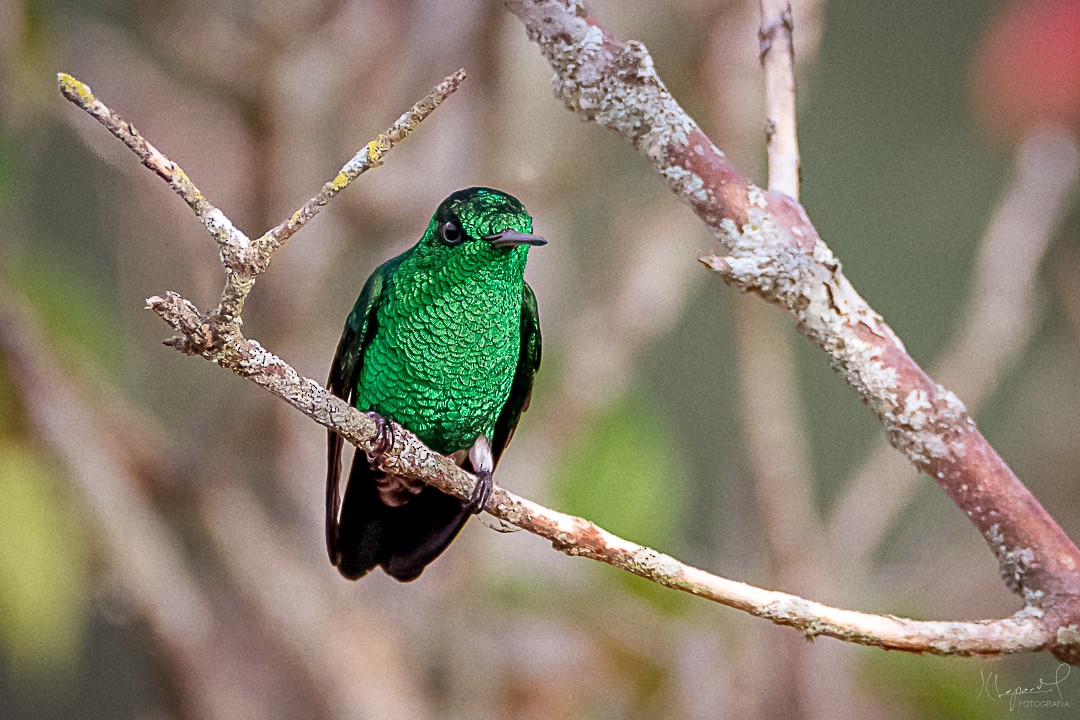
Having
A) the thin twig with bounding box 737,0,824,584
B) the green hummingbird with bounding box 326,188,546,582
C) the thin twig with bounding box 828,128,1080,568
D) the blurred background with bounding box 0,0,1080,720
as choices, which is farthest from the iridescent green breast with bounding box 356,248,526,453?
the thin twig with bounding box 828,128,1080,568

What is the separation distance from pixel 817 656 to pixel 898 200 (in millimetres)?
1261

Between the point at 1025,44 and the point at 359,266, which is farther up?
the point at 1025,44

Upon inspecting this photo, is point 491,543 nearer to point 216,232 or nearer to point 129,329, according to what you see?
point 129,329

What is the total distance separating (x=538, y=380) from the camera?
205cm

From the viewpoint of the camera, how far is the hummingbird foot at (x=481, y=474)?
85cm

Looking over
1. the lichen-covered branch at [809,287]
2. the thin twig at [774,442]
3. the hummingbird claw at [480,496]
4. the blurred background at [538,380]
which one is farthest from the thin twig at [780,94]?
the thin twig at [774,442]

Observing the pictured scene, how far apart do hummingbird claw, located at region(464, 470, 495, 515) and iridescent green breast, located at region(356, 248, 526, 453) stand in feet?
0.43

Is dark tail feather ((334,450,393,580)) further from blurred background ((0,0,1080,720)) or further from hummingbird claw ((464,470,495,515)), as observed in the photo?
blurred background ((0,0,1080,720))

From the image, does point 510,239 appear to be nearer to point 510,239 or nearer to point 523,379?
point 510,239

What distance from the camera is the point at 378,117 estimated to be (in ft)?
6.39

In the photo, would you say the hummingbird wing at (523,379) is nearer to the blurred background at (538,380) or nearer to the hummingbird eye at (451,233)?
the hummingbird eye at (451,233)

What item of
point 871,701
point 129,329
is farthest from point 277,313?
point 871,701

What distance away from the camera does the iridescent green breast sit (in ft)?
3.15

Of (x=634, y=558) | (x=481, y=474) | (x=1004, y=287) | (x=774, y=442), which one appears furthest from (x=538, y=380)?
(x=634, y=558)
